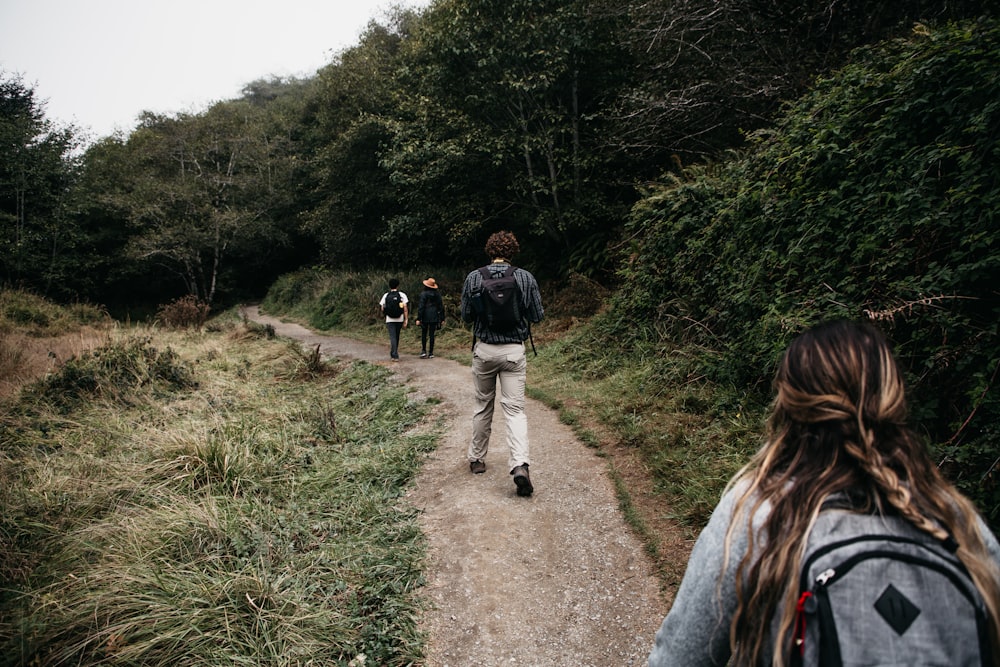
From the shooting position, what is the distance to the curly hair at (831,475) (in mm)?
1057

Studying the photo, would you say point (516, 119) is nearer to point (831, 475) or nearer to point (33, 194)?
point (831, 475)

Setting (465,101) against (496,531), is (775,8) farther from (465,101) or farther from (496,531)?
(496,531)

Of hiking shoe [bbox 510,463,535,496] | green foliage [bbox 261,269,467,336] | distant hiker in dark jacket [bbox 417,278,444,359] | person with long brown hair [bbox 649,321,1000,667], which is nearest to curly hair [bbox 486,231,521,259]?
hiking shoe [bbox 510,463,535,496]

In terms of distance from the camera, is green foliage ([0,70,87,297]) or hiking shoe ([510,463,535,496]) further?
green foliage ([0,70,87,297])

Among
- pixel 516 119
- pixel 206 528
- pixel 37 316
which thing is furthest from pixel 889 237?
pixel 37 316

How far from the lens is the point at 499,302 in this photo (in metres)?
4.43

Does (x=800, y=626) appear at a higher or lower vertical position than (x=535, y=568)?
higher

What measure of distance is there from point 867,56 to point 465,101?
30.8 feet

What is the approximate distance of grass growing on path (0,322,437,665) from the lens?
2998 millimetres

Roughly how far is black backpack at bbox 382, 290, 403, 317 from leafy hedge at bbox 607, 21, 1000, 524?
5.99m

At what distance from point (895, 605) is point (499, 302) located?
3621 millimetres

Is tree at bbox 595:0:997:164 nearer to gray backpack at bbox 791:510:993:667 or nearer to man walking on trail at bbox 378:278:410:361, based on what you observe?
man walking on trail at bbox 378:278:410:361

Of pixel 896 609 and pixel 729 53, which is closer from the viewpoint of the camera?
pixel 896 609

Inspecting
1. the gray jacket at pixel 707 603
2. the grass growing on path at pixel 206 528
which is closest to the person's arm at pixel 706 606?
the gray jacket at pixel 707 603
